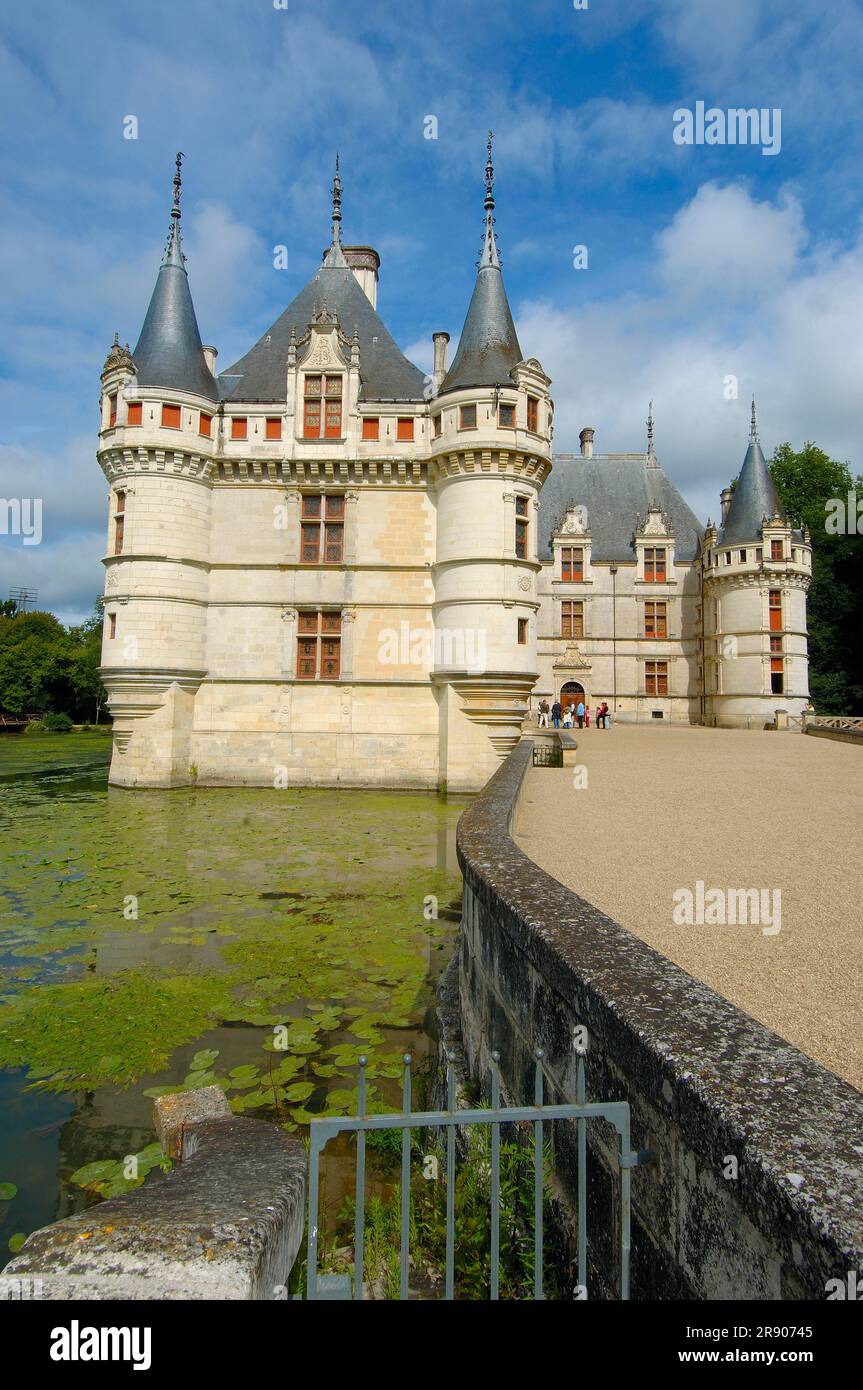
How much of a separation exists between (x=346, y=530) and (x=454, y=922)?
42.9 ft

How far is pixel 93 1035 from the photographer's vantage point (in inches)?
201

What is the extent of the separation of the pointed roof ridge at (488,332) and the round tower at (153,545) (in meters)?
6.48

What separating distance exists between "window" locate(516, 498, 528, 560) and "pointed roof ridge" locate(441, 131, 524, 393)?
2.85m

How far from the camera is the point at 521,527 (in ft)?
59.5

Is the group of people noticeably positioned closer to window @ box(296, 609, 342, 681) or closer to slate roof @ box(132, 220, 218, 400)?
window @ box(296, 609, 342, 681)

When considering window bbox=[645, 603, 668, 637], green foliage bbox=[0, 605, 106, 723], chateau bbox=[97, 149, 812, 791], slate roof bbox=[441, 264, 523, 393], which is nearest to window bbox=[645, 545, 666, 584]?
window bbox=[645, 603, 668, 637]

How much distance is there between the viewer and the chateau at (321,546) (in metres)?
17.4

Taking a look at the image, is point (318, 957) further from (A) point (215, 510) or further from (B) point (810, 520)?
(B) point (810, 520)

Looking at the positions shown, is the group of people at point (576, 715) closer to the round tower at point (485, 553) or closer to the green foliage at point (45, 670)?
the round tower at point (485, 553)

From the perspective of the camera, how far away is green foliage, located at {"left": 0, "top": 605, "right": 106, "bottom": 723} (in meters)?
49.4

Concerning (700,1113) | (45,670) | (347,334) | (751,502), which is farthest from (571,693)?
(45,670)
